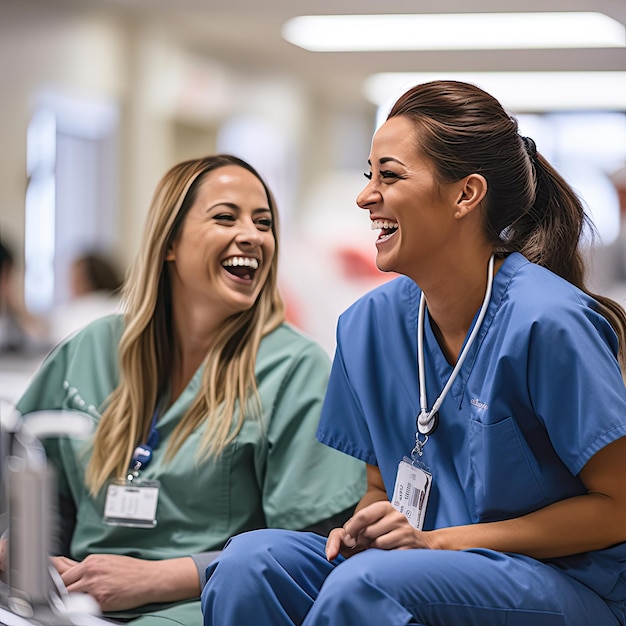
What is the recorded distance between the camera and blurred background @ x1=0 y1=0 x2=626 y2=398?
4449mm

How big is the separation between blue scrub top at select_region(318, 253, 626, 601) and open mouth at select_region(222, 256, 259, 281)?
0.38 meters

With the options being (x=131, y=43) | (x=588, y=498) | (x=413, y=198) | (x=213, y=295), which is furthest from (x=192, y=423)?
(x=131, y=43)

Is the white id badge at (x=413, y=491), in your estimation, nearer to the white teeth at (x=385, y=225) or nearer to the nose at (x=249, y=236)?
the white teeth at (x=385, y=225)

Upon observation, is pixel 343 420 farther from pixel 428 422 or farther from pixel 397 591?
pixel 397 591

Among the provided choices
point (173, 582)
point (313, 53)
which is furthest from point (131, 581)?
point (313, 53)

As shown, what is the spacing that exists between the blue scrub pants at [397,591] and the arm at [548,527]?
0.03 m

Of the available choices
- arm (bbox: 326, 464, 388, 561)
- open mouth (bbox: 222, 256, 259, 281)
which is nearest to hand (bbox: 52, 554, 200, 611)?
arm (bbox: 326, 464, 388, 561)

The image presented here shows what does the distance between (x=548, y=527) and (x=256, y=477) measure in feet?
2.10

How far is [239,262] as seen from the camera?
6.37ft

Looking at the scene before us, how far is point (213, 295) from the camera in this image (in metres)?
1.95

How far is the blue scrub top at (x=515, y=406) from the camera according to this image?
1.41 metres

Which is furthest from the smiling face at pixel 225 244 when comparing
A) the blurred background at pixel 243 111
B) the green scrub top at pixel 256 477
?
the blurred background at pixel 243 111

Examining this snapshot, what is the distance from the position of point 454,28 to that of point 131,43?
3.01 meters

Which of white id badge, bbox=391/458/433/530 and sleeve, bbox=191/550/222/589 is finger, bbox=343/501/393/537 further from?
sleeve, bbox=191/550/222/589
